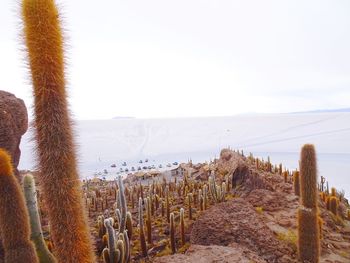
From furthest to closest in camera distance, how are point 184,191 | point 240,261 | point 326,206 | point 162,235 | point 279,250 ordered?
point 184,191 → point 326,206 → point 162,235 → point 279,250 → point 240,261

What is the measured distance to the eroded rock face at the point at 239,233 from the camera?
4672mm

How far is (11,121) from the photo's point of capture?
4977 mm

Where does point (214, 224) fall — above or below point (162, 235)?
above

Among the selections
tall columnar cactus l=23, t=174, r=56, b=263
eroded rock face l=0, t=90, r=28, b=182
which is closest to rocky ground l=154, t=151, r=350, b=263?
tall columnar cactus l=23, t=174, r=56, b=263

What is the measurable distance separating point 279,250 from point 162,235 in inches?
79.8

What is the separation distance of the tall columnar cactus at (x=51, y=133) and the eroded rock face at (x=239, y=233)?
302 centimetres

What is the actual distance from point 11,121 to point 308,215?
190 inches

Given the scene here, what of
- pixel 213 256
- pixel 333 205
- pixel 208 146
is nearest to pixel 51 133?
pixel 213 256

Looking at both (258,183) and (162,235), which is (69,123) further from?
(258,183)

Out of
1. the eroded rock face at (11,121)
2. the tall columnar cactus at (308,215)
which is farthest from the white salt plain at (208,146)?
the eroded rock face at (11,121)

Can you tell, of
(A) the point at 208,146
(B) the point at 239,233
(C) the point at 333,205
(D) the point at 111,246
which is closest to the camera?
(D) the point at 111,246

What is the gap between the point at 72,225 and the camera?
2166 millimetres

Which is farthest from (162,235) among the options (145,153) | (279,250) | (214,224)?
(145,153)

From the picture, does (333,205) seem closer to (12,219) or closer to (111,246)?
(111,246)
